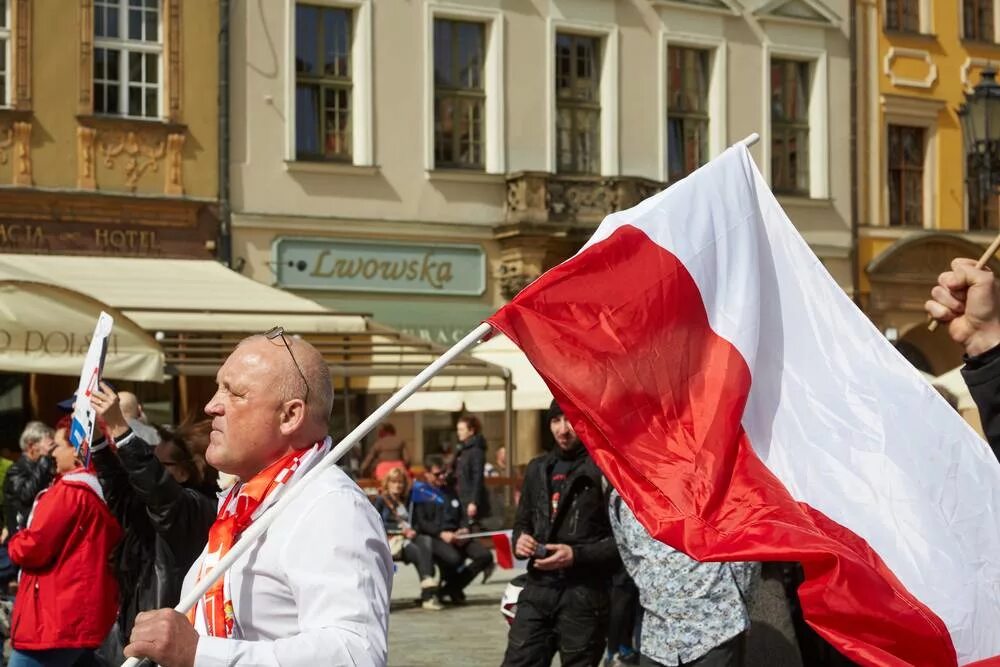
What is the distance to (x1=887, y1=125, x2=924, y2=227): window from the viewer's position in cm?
3039

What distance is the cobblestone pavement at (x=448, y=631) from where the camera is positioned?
12211 mm

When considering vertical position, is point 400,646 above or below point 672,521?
below

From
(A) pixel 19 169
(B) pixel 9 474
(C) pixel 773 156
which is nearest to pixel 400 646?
(B) pixel 9 474

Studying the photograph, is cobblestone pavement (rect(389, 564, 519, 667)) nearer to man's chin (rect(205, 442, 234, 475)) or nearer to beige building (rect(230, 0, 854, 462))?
man's chin (rect(205, 442, 234, 475))

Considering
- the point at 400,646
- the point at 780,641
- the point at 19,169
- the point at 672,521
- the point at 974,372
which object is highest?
the point at 19,169

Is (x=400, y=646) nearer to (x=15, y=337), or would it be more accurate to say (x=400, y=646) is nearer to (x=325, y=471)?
(x=15, y=337)

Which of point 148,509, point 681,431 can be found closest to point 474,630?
point 148,509

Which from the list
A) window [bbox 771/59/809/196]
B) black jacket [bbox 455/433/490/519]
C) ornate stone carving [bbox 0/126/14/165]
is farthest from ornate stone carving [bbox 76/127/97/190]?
window [bbox 771/59/809/196]

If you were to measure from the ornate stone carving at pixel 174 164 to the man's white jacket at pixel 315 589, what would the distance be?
66.8ft

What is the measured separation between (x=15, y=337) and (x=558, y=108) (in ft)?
40.7

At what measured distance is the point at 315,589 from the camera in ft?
11.2

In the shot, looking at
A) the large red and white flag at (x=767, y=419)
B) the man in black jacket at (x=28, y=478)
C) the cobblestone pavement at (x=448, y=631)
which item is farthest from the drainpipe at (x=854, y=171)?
the large red and white flag at (x=767, y=419)

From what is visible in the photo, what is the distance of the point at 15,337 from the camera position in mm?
16141

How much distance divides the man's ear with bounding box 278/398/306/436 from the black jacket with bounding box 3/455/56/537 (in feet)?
23.8
